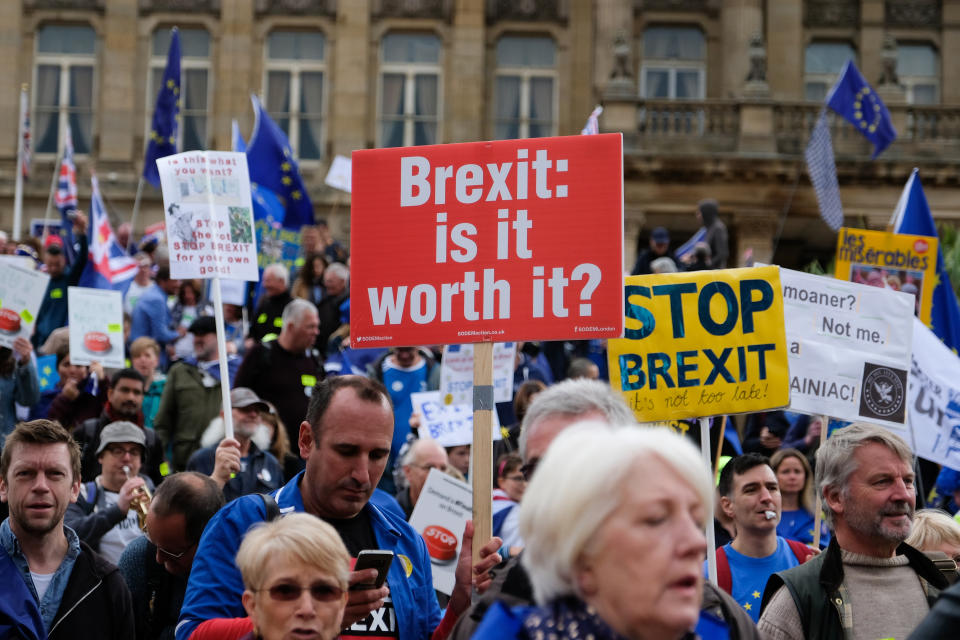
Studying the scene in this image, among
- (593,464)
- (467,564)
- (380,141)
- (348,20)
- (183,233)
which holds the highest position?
(348,20)

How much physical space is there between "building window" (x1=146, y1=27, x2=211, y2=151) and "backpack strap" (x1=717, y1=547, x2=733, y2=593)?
2687cm

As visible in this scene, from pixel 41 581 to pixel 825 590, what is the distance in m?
2.75

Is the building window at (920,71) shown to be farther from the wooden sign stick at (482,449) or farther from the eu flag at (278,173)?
the wooden sign stick at (482,449)

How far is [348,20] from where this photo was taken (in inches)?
1267

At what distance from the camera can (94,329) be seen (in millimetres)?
11000

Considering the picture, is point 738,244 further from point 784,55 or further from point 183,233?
point 183,233

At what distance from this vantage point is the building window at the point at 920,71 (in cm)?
3177

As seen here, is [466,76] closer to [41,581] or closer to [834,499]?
[41,581]

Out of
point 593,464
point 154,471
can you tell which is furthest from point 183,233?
point 593,464

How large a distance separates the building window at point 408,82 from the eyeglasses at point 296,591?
2852 cm

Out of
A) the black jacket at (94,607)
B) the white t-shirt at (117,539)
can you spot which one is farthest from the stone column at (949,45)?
the black jacket at (94,607)

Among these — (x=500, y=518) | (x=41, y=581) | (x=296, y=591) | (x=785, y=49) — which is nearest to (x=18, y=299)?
(x=500, y=518)

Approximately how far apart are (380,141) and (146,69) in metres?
5.33

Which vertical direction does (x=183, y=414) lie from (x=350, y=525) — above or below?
above
